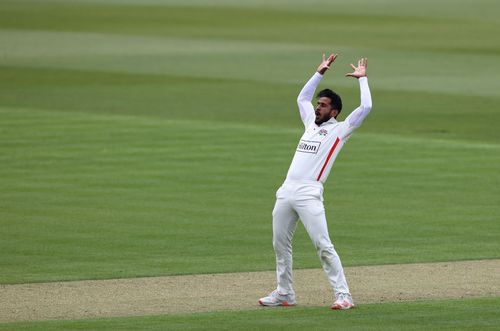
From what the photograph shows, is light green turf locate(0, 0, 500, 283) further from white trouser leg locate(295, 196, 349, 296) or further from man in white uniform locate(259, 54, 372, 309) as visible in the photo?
white trouser leg locate(295, 196, 349, 296)

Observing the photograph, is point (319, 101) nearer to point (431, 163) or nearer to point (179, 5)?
point (431, 163)

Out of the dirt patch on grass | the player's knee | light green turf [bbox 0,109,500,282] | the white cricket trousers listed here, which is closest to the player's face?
the white cricket trousers

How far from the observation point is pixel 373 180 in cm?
2236

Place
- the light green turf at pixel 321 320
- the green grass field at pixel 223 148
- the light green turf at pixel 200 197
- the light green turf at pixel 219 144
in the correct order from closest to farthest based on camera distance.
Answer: the light green turf at pixel 321 320
the light green turf at pixel 200 197
the green grass field at pixel 223 148
the light green turf at pixel 219 144

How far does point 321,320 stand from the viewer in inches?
475

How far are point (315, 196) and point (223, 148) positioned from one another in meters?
13.5

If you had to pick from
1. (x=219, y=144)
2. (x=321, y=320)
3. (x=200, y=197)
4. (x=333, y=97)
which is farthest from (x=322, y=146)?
(x=219, y=144)

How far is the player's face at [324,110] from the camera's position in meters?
12.7

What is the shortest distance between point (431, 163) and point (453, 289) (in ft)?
34.5

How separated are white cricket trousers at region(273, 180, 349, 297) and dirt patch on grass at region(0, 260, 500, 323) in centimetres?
51

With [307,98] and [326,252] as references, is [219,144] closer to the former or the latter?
[307,98]

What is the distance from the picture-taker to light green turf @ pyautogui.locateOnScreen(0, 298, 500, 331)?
38.6ft

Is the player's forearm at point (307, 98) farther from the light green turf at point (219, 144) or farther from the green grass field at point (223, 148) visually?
the light green turf at point (219, 144)

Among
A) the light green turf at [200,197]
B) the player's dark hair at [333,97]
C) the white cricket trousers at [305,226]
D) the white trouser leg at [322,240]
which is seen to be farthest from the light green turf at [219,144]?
the player's dark hair at [333,97]
